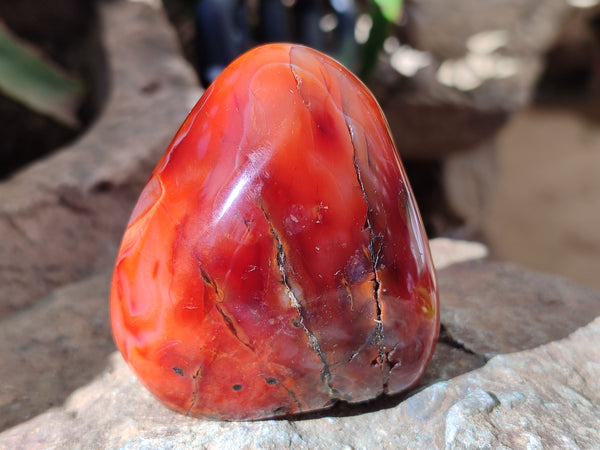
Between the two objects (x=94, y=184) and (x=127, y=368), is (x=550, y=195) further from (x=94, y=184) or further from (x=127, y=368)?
(x=127, y=368)

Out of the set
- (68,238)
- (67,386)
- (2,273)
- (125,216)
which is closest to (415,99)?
(125,216)

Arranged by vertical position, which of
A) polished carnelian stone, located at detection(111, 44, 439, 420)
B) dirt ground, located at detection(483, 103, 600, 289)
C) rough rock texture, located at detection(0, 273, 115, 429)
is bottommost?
dirt ground, located at detection(483, 103, 600, 289)

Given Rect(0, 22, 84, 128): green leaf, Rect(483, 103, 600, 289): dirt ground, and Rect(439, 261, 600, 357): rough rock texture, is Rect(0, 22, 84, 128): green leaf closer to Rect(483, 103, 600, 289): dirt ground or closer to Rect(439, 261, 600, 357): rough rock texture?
Rect(439, 261, 600, 357): rough rock texture

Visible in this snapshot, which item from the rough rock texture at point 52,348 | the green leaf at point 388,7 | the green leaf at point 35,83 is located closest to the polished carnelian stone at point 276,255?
the rough rock texture at point 52,348

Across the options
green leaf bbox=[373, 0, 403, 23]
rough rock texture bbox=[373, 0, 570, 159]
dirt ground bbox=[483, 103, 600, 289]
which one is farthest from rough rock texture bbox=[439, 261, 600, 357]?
dirt ground bbox=[483, 103, 600, 289]

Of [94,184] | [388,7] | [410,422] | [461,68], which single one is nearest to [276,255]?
[410,422]

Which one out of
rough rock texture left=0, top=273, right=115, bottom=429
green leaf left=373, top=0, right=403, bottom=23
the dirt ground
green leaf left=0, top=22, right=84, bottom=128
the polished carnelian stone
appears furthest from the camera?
the dirt ground

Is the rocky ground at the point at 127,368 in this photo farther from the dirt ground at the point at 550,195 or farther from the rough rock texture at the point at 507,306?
the dirt ground at the point at 550,195
